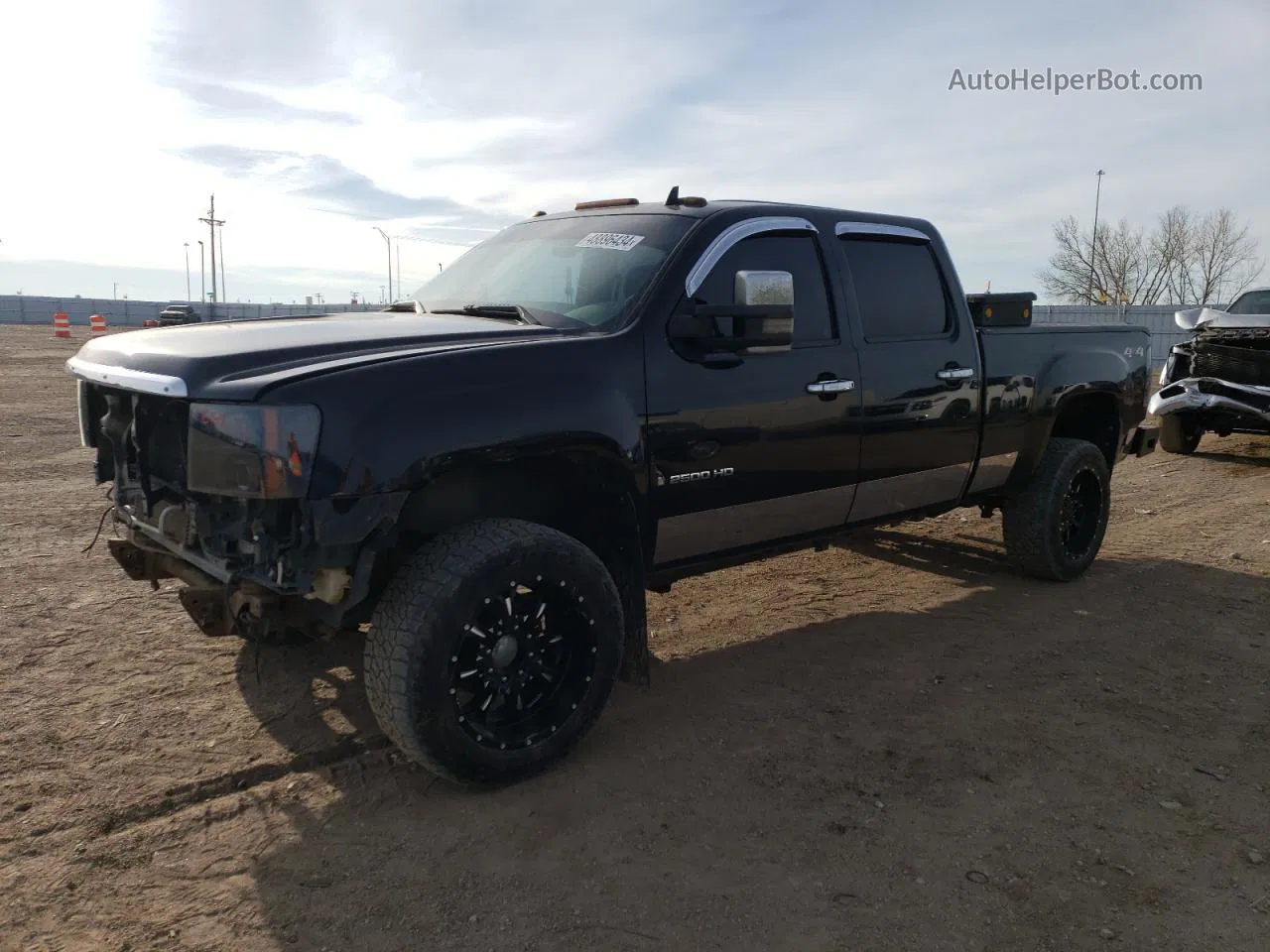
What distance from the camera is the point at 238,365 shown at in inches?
120

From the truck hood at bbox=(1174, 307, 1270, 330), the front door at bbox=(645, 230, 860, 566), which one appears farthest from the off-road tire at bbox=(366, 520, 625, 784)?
the truck hood at bbox=(1174, 307, 1270, 330)

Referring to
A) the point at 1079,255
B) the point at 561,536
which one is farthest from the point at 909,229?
the point at 1079,255

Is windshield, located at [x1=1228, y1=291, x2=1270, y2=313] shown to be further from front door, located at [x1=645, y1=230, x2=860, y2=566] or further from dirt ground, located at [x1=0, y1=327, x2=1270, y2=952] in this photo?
front door, located at [x1=645, y1=230, x2=860, y2=566]

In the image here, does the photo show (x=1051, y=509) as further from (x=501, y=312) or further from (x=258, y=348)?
(x=258, y=348)

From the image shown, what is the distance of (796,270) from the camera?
4.38 m

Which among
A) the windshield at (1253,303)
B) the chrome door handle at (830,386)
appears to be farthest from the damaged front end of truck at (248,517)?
the windshield at (1253,303)

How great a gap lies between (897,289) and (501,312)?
6.65ft

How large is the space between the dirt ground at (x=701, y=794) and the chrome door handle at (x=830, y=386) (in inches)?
50.9

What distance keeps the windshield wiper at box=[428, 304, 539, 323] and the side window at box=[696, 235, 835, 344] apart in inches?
30.1

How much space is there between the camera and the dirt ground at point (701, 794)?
8.97 ft

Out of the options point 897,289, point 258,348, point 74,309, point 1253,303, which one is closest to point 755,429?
point 897,289

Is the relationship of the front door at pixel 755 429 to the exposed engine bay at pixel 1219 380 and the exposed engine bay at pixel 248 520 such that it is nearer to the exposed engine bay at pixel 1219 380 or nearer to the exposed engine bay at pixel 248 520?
the exposed engine bay at pixel 248 520

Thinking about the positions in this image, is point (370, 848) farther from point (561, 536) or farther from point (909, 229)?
point (909, 229)

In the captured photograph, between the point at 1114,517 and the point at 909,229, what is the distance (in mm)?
4249
